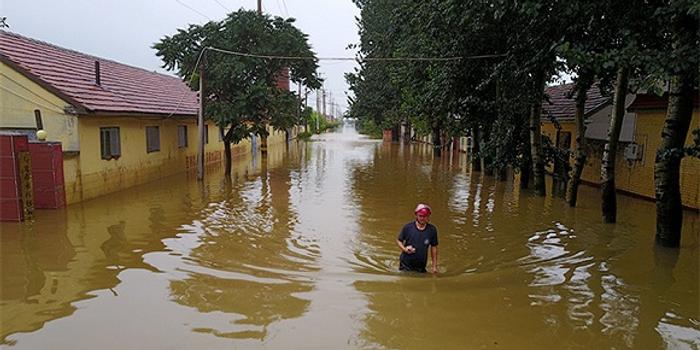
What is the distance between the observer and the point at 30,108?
45.9ft

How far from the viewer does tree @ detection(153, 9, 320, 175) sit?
21.2 metres

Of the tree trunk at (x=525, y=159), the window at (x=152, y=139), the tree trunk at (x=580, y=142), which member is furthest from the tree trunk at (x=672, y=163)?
the window at (x=152, y=139)

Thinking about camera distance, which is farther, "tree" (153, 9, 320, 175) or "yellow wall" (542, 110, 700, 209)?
"tree" (153, 9, 320, 175)

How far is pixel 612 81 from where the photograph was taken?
48.0 feet

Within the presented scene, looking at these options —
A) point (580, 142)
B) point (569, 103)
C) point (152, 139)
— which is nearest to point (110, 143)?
point (152, 139)

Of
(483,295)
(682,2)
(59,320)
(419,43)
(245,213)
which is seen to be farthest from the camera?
(419,43)

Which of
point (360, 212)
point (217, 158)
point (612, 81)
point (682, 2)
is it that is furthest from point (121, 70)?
point (682, 2)

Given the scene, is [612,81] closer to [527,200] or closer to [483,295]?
[527,200]

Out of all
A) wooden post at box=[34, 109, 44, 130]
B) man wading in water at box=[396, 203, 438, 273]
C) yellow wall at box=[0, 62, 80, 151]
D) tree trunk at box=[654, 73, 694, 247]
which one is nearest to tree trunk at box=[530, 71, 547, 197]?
tree trunk at box=[654, 73, 694, 247]

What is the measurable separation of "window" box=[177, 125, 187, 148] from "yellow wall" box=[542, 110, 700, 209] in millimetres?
17977

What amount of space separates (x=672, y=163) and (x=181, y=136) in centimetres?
2021

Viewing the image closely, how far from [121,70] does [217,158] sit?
7416 millimetres

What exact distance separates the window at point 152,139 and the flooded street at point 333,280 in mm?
5443

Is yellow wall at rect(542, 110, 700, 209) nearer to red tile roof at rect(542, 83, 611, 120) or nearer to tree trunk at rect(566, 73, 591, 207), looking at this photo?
red tile roof at rect(542, 83, 611, 120)
